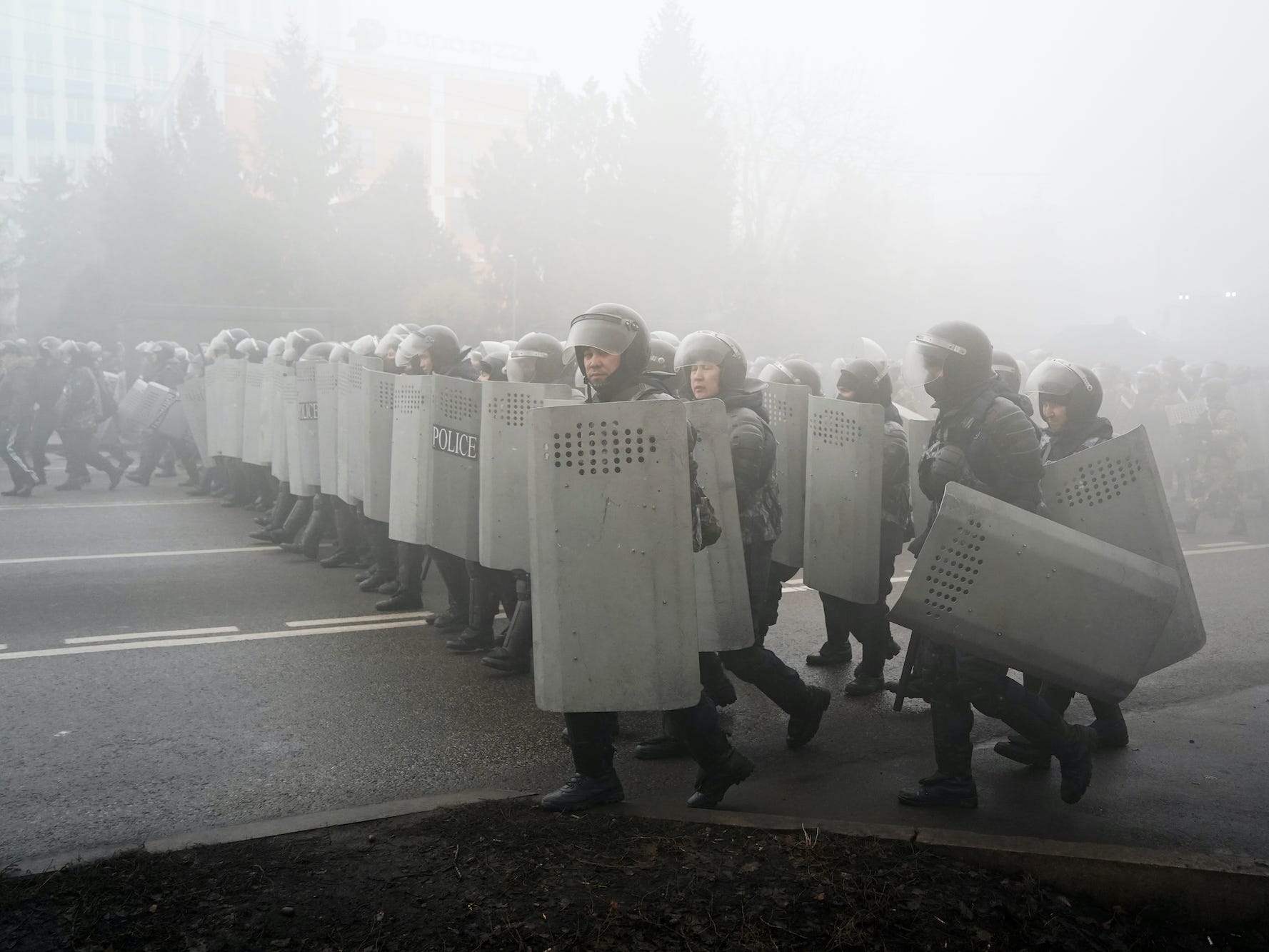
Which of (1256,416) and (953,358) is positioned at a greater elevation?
(953,358)

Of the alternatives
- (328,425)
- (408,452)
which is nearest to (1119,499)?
(408,452)

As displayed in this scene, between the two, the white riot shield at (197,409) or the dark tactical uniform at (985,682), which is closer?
the dark tactical uniform at (985,682)

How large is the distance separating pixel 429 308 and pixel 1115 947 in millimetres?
30207

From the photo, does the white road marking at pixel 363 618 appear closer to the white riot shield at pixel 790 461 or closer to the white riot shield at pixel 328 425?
the white riot shield at pixel 328 425

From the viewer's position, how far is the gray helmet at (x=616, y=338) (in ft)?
13.9

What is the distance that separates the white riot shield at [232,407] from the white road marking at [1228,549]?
10.3m

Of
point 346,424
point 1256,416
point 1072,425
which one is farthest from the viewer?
point 1256,416

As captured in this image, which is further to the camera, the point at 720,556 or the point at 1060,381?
the point at 1060,381

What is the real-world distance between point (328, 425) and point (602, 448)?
5.96m

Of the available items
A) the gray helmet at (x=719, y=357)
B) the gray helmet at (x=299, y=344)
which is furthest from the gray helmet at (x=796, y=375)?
the gray helmet at (x=299, y=344)

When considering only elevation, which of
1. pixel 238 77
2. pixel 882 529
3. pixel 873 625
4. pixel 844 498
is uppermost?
pixel 238 77

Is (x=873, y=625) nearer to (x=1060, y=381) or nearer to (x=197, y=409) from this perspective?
(x=1060, y=381)

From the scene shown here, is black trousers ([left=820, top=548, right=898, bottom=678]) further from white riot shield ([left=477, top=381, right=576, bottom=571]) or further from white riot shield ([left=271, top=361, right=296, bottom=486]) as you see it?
white riot shield ([left=271, top=361, right=296, bottom=486])

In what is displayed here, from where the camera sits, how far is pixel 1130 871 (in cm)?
366
